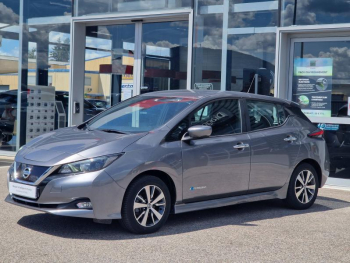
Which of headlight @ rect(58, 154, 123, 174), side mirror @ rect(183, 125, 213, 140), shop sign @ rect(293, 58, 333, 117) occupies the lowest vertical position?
headlight @ rect(58, 154, 123, 174)

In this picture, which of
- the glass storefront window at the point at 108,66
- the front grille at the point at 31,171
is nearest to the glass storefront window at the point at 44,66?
the glass storefront window at the point at 108,66

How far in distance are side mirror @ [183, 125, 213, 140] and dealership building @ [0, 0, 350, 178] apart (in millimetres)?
4322

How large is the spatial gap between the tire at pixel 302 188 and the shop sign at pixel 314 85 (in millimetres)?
2662

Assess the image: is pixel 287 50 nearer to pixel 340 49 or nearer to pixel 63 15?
pixel 340 49

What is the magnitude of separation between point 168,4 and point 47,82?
11.2 feet

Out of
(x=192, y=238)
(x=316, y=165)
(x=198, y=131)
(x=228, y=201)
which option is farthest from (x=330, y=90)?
(x=192, y=238)

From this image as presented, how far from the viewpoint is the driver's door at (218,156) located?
6.49m

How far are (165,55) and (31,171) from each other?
6340 millimetres

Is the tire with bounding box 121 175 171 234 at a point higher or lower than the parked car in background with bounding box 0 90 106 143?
lower

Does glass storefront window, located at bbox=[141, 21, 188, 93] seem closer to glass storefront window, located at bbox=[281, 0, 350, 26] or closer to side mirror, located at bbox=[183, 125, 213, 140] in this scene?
glass storefront window, located at bbox=[281, 0, 350, 26]

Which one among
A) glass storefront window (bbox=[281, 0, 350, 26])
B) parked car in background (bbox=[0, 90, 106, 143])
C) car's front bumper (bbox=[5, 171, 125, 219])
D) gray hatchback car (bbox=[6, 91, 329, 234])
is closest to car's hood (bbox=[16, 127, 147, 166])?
gray hatchback car (bbox=[6, 91, 329, 234])

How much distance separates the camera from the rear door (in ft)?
23.5

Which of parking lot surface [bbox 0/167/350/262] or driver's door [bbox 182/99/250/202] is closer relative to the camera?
parking lot surface [bbox 0/167/350/262]

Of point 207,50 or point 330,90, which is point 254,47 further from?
point 330,90
